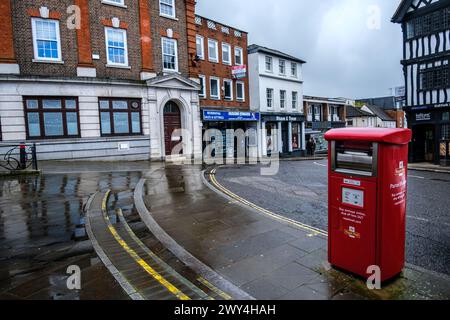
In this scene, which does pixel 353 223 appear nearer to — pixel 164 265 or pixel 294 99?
pixel 164 265

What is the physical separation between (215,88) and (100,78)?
37.3 feet

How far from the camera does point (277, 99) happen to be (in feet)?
104

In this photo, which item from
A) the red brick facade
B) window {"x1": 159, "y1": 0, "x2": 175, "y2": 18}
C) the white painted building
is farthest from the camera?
the white painted building

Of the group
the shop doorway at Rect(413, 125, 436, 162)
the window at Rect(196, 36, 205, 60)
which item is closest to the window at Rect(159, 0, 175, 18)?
the window at Rect(196, 36, 205, 60)

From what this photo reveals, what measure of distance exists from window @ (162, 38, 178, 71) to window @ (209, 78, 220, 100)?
5.38m

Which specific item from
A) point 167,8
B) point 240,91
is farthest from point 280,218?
point 240,91

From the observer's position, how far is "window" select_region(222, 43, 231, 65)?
2731 cm

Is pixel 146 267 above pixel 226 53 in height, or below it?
below

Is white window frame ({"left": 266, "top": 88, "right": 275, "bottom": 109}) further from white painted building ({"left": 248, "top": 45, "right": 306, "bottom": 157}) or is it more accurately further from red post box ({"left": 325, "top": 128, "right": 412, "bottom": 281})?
red post box ({"left": 325, "top": 128, "right": 412, "bottom": 281})

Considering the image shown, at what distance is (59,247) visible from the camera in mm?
4965

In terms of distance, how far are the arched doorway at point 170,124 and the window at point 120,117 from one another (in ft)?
7.09
